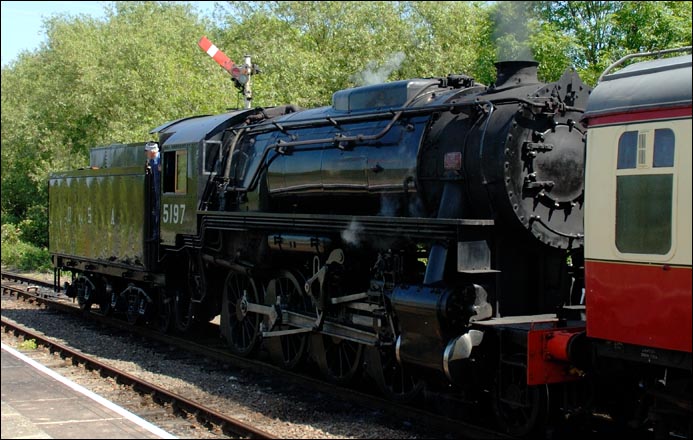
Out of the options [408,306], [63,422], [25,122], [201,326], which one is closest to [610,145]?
[408,306]

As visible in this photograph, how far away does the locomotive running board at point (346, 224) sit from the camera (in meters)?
7.64

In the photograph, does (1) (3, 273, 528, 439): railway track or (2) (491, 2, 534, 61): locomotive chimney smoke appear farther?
(2) (491, 2, 534, 61): locomotive chimney smoke

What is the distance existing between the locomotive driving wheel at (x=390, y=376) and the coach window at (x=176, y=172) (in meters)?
4.77

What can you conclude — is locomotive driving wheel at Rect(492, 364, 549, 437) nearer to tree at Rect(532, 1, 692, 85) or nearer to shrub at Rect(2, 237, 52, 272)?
tree at Rect(532, 1, 692, 85)

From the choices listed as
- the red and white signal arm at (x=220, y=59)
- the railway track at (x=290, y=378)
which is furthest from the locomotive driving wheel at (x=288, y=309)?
the red and white signal arm at (x=220, y=59)

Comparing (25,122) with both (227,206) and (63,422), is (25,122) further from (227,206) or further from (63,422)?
(63,422)

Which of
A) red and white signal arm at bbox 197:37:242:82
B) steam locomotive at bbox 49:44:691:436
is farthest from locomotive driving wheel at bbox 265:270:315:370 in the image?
red and white signal arm at bbox 197:37:242:82

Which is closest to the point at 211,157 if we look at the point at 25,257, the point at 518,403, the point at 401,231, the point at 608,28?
the point at 401,231

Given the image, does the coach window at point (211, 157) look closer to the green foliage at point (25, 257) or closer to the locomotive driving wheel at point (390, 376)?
the locomotive driving wheel at point (390, 376)

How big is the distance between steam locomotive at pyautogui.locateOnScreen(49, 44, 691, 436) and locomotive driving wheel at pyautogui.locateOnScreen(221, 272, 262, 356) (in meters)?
0.03

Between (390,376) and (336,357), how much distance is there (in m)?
1.24

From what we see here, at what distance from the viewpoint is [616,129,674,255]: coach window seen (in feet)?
19.0

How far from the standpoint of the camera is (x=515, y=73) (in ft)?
27.5

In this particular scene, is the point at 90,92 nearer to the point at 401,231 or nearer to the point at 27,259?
the point at 27,259
